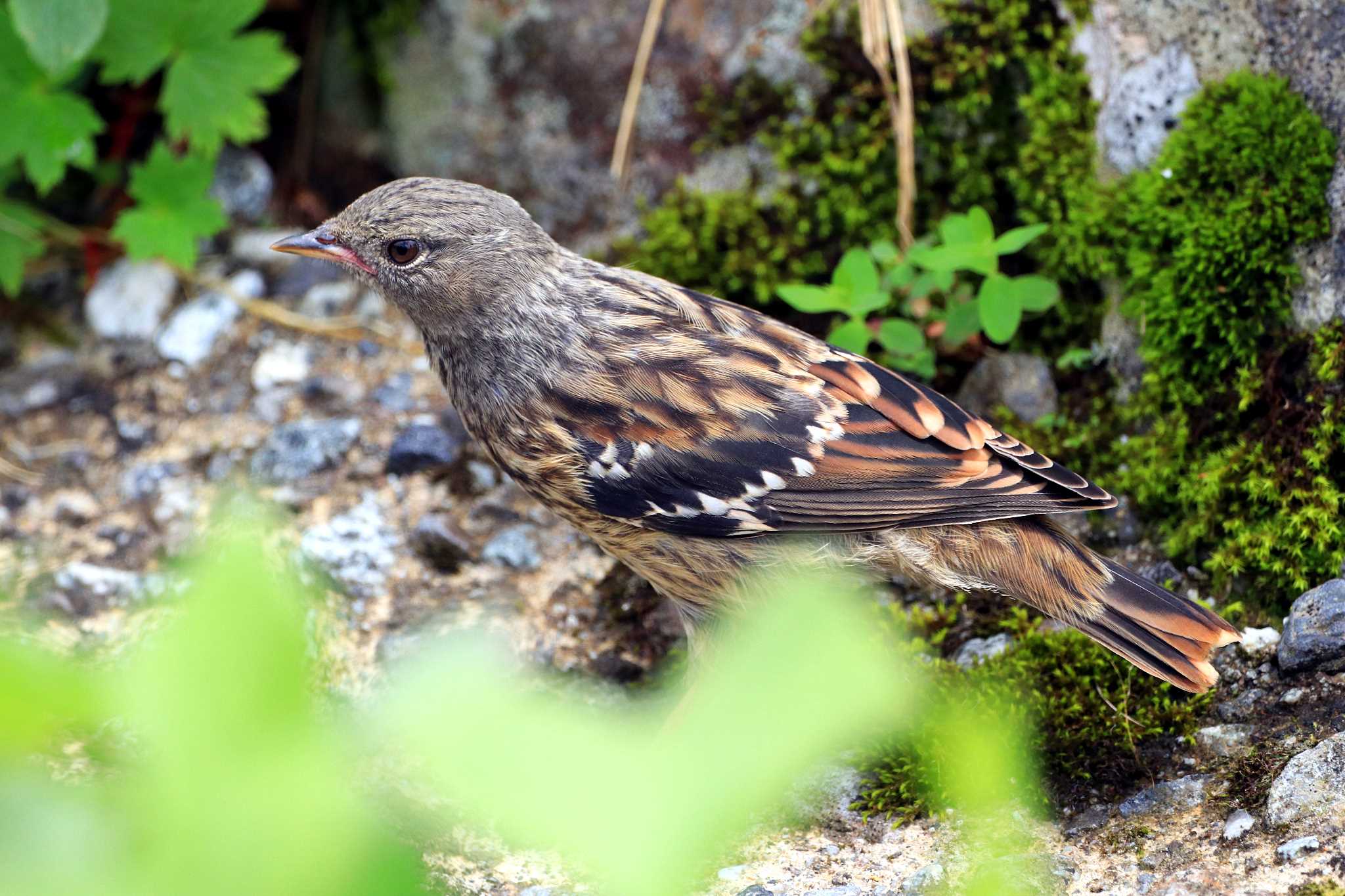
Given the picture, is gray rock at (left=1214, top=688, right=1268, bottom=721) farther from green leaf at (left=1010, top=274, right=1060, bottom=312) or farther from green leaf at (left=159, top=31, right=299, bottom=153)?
green leaf at (left=159, top=31, right=299, bottom=153)

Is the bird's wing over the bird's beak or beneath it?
beneath

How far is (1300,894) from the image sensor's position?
2471 mm

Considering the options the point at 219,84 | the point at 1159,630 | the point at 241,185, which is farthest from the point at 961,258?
the point at 241,185

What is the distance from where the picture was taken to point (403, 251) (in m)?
3.69

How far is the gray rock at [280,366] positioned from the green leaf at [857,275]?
7.44ft

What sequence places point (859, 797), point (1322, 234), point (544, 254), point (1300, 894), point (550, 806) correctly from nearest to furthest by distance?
1. point (550, 806)
2. point (1300, 894)
3. point (859, 797)
4. point (1322, 234)
5. point (544, 254)

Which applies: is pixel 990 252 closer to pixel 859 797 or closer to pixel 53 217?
pixel 859 797

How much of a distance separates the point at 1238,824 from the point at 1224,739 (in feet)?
1.16

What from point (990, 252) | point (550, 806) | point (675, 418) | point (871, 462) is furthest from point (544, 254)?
point (550, 806)

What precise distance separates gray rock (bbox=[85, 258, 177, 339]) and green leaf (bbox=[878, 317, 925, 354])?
10.3 feet

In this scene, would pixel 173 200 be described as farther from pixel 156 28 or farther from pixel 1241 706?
pixel 1241 706

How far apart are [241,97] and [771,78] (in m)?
2.10

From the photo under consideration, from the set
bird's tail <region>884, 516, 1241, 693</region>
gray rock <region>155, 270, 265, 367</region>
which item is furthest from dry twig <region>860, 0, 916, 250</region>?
gray rock <region>155, 270, 265, 367</region>

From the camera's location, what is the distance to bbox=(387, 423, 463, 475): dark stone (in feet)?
14.9
